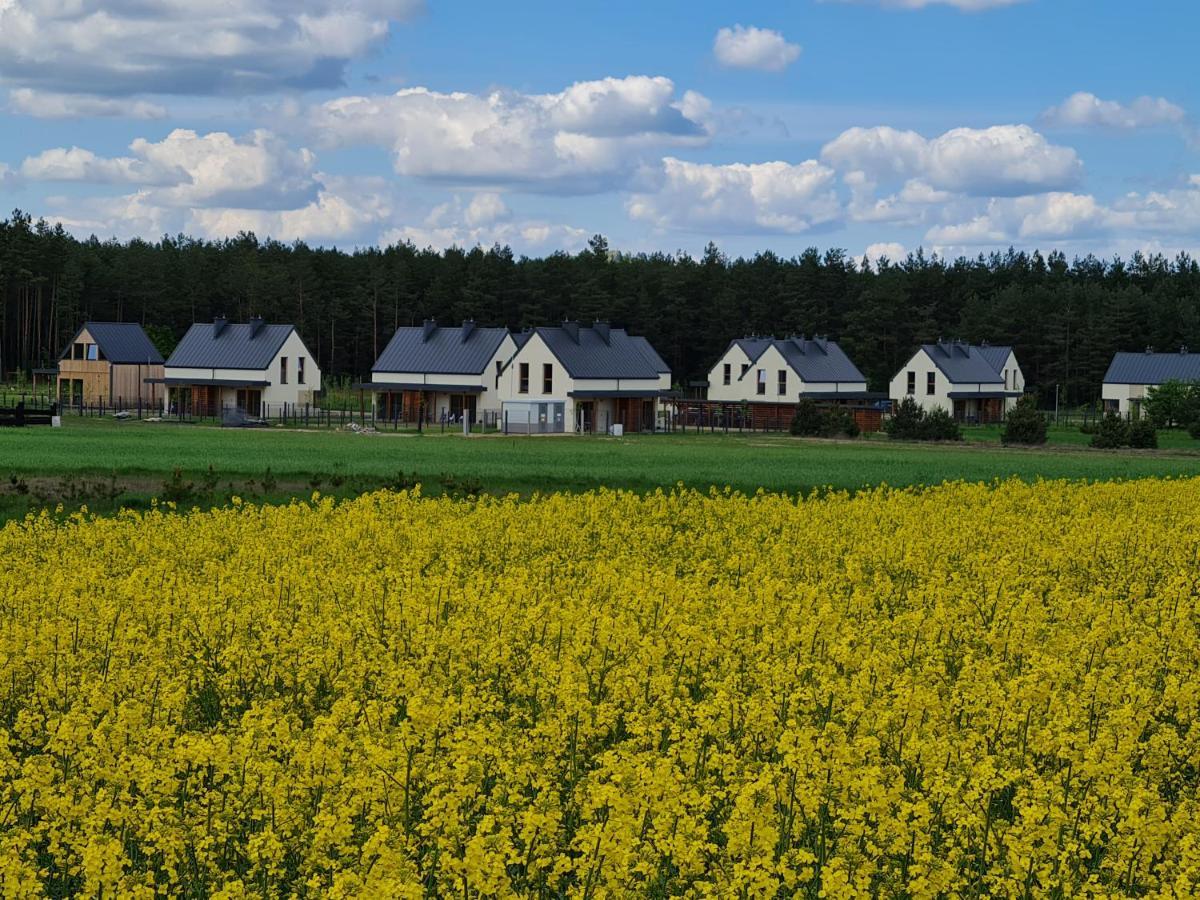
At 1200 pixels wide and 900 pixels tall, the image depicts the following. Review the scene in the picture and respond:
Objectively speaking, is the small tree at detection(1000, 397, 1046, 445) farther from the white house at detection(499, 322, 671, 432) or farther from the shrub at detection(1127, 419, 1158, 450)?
the white house at detection(499, 322, 671, 432)

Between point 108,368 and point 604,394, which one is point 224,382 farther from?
point 604,394

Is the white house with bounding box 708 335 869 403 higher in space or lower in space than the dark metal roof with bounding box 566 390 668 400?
higher

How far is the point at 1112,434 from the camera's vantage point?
7012 cm

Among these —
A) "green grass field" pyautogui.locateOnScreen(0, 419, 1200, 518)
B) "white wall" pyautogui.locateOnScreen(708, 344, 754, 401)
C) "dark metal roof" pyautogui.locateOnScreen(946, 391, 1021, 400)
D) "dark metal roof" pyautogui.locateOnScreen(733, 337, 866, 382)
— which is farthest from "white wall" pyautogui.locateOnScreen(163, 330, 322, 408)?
"dark metal roof" pyautogui.locateOnScreen(946, 391, 1021, 400)

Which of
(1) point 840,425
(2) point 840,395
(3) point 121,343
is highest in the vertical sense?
(3) point 121,343

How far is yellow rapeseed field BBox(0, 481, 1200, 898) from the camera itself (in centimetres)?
803

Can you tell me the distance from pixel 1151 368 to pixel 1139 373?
937 mm

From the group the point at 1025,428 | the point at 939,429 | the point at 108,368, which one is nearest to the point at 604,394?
the point at 939,429

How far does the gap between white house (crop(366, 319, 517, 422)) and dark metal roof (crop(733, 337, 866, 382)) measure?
794 inches

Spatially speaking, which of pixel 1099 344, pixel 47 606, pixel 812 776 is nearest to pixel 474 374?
pixel 1099 344

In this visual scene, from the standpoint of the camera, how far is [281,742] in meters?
9.34

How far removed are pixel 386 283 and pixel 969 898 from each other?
123310mm

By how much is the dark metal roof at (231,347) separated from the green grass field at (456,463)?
15991 millimetres

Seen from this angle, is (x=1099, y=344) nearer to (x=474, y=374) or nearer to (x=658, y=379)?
(x=658, y=379)
